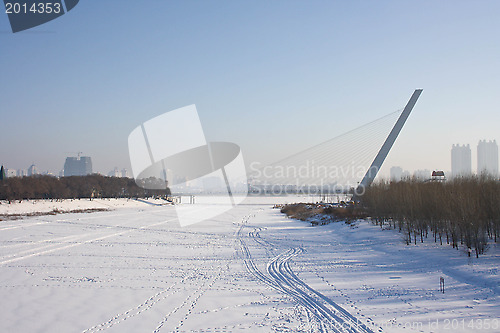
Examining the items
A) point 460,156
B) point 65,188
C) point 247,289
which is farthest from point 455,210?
point 65,188

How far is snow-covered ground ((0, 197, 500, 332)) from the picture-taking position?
715 centimetres

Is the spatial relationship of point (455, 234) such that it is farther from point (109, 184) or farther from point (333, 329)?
point (109, 184)

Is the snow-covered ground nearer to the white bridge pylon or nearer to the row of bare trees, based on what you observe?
the row of bare trees

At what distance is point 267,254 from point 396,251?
5.28 m

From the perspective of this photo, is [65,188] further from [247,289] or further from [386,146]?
[247,289]

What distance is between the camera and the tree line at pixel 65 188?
57.8 meters

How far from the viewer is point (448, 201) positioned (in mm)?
13961

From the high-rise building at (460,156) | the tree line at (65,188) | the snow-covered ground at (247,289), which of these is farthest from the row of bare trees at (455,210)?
the tree line at (65,188)

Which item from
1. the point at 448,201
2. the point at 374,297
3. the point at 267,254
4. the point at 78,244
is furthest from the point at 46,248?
the point at 448,201

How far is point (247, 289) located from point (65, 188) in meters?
70.9

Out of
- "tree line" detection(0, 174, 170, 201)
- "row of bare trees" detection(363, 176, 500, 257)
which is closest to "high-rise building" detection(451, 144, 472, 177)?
"row of bare trees" detection(363, 176, 500, 257)

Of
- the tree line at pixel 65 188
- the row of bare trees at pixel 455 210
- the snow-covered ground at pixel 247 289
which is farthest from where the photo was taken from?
the tree line at pixel 65 188

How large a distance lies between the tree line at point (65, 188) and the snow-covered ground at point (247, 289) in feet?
158

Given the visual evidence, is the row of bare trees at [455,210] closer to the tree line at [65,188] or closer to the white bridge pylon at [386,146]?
the white bridge pylon at [386,146]
